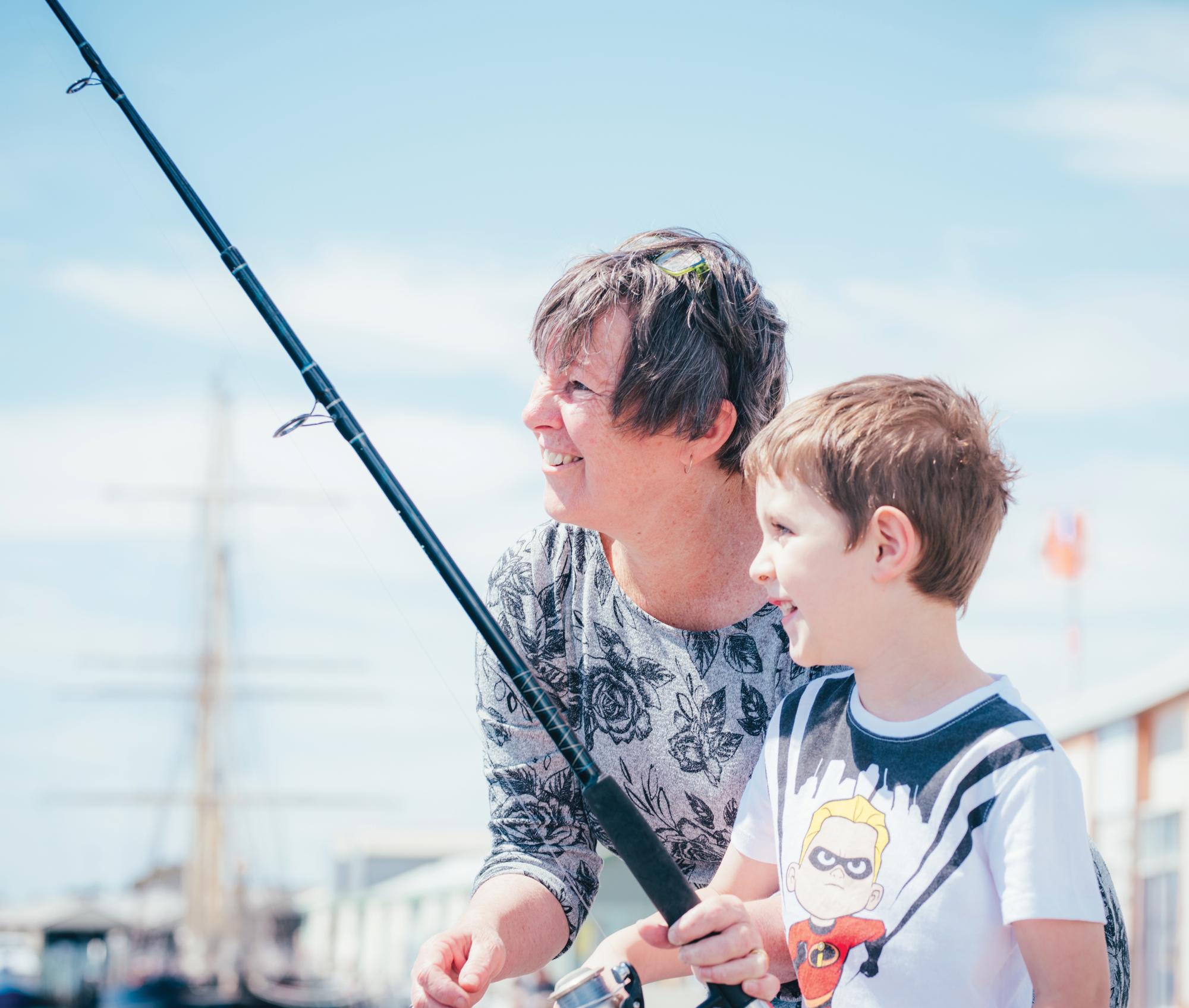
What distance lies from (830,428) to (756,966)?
71 cm

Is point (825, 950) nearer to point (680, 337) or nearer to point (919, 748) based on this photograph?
point (919, 748)

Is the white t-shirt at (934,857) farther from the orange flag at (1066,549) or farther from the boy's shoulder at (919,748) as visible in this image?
the orange flag at (1066,549)

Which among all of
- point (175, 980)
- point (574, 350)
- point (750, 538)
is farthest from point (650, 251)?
point (175, 980)

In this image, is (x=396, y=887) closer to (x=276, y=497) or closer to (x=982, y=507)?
(x=276, y=497)

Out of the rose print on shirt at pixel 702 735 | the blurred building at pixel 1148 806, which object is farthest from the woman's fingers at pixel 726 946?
the blurred building at pixel 1148 806

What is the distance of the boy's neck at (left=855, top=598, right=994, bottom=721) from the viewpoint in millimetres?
1899

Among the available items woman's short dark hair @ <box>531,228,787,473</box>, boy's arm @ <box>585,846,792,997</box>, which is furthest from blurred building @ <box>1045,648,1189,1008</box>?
boy's arm @ <box>585,846,792,997</box>

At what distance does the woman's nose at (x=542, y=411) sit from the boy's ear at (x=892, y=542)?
852 mm

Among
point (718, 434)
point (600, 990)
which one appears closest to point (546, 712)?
point (600, 990)

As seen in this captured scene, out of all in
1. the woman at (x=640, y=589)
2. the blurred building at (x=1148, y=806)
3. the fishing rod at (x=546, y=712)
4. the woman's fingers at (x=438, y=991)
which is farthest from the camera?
the blurred building at (x=1148, y=806)

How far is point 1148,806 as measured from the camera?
1245 cm

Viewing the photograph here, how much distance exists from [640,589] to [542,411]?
0.43 meters

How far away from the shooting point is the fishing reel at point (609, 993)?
186 centimetres

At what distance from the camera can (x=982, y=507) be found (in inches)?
76.0
